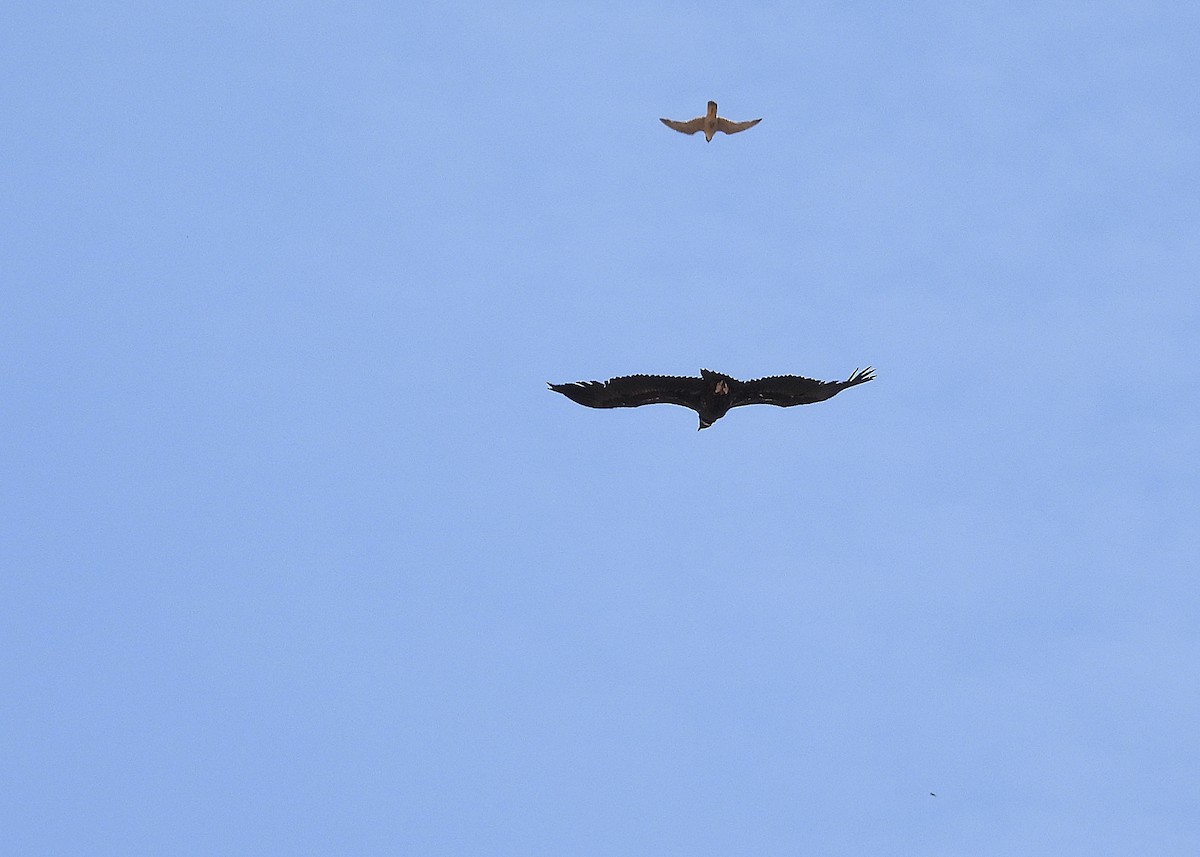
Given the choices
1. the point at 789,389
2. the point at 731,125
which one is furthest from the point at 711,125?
the point at 789,389

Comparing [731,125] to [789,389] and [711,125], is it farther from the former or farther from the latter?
[789,389]

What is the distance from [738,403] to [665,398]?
202 cm

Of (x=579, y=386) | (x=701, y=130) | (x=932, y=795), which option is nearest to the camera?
(x=579, y=386)

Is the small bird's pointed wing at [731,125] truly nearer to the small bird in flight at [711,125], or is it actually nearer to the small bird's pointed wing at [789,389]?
the small bird in flight at [711,125]

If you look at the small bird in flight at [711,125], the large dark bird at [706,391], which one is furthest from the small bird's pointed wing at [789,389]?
the small bird in flight at [711,125]

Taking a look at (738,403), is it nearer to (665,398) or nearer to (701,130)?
(665,398)

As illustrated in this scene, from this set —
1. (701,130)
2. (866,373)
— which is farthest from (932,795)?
(701,130)

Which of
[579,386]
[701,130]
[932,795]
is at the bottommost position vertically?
[932,795]

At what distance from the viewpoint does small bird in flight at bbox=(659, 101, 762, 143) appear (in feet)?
162

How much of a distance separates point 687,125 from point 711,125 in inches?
30.6

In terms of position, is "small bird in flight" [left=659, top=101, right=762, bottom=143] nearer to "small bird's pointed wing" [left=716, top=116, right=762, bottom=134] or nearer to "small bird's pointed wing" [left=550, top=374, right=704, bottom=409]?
"small bird's pointed wing" [left=716, top=116, right=762, bottom=134]

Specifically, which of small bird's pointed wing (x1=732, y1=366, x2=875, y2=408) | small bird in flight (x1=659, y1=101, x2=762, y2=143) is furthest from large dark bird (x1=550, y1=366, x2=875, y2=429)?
small bird in flight (x1=659, y1=101, x2=762, y2=143)

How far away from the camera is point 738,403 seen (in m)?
42.2

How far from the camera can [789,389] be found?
136 ft
